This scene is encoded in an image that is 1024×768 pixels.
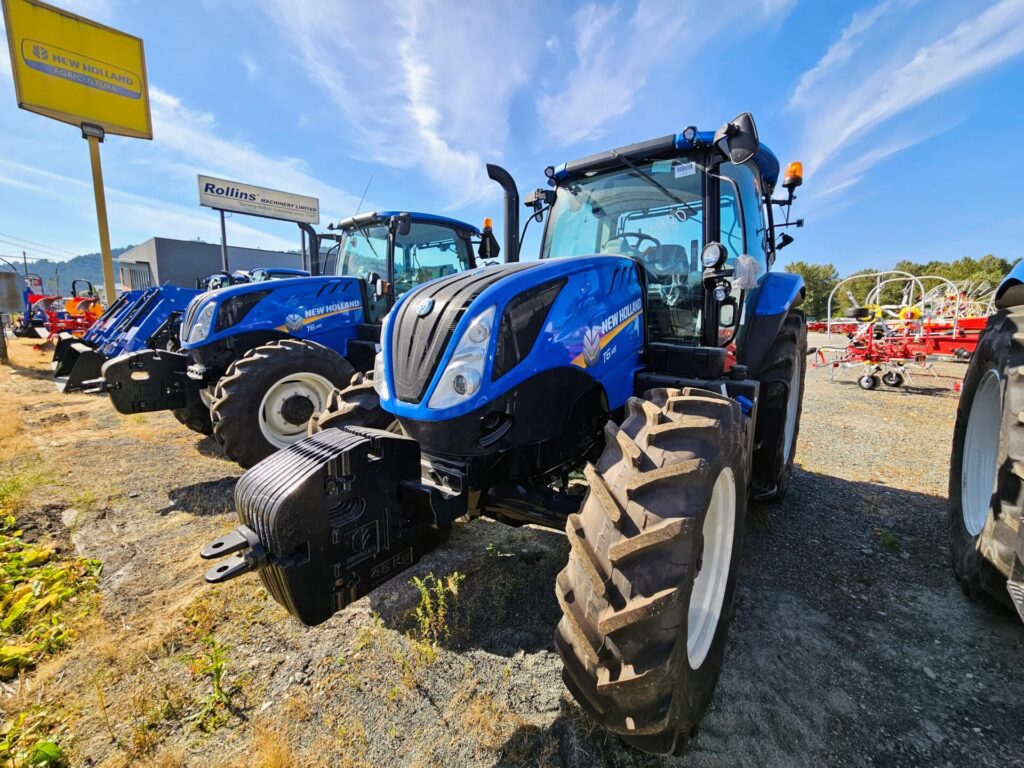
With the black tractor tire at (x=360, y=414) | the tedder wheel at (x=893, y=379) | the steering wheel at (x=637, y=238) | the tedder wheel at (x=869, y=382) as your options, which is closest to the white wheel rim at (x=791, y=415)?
the steering wheel at (x=637, y=238)

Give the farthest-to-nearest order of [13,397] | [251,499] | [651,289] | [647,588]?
[13,397] < [651,289] < [251,499] < [647,588]

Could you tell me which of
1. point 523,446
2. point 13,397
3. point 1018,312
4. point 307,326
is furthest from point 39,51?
point 1018,312

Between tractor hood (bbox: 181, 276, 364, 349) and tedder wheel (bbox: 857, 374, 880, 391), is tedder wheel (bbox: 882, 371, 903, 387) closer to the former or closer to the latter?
tedder wheel (bbox: 857, 374, 880, 391)

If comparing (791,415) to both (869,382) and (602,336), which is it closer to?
(602,336)

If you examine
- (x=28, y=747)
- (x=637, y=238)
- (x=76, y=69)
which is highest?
(x=76, y=69)

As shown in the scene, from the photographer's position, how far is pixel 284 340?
444 cm

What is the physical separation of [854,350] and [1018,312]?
8.62 meters

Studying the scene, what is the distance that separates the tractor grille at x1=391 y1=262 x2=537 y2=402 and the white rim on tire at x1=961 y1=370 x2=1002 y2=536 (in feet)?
9.07

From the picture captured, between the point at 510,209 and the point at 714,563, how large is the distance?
2346 millimetres

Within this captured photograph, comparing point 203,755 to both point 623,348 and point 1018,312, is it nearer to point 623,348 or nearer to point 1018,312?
point 623,348

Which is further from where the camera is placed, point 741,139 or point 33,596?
point 33,596

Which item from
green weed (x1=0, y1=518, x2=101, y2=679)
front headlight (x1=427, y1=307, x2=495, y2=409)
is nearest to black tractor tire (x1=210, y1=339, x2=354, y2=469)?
green weed (x1=0, y1=518, x2=101, y2=679)

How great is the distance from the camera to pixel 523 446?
2.10 meters

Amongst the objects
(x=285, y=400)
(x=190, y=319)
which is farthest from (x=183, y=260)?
(x=285, y=400)
